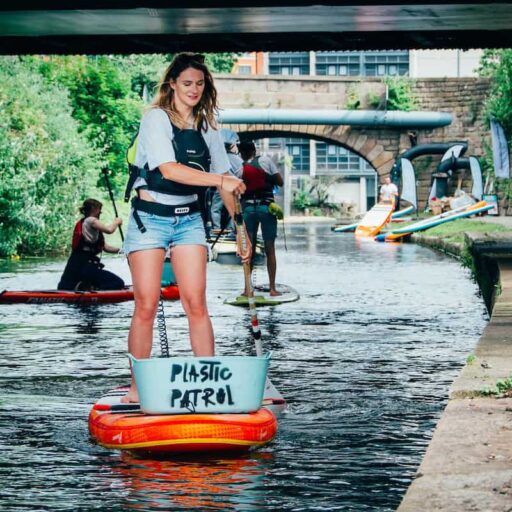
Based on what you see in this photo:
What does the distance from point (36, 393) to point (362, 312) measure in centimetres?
590

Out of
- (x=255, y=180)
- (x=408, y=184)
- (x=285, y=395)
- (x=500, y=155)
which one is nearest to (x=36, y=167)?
(x=255, y=180)

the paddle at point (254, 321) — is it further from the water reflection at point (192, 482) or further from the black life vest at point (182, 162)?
the water reflection at point (192, 482)

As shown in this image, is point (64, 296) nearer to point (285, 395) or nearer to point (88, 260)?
point (88, 260)

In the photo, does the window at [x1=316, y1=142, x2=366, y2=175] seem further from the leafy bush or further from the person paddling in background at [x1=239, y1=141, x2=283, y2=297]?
the person paddling in background at [x1=239, y1=141, x2=283, y2=297]

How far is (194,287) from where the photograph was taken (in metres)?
6.98

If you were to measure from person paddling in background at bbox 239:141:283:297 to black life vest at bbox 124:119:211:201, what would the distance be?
7.12 meters

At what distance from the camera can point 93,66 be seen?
35625 millimetres

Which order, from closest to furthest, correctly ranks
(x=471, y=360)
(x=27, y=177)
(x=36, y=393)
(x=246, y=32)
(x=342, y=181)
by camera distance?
(x=471, y=360), (x=36, y=393), (x=246, y=32), (x=27, y=177), (x=342, y=181)

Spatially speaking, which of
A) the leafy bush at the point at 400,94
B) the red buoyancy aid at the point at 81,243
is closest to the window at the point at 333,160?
the leafy bush at the point at 400,94

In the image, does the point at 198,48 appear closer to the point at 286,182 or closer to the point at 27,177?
the point at 27,177

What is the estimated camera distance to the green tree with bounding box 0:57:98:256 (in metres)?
23.8

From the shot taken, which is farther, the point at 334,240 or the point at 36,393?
the point at 334,240

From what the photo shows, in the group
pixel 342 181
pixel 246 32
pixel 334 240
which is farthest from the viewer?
pixel 342 181

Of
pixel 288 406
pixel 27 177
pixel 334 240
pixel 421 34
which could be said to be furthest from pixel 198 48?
pixel 334 240
